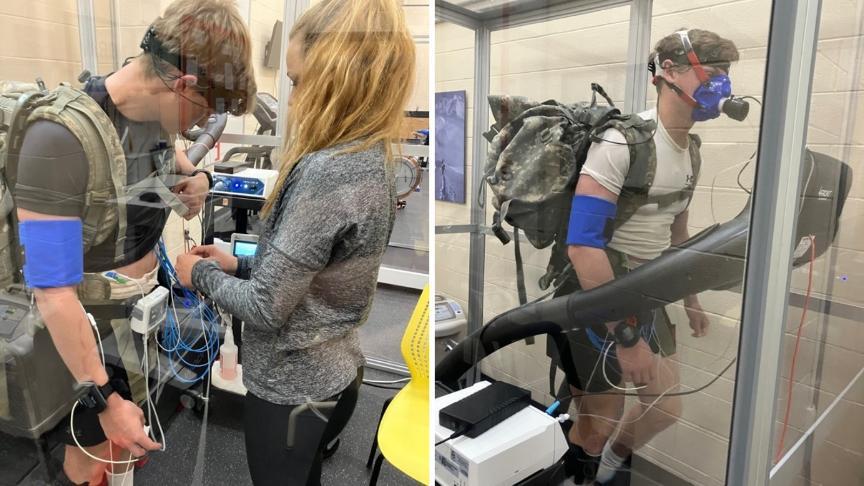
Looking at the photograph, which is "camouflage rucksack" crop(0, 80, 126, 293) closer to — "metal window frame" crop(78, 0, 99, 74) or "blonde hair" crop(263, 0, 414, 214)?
"metal window frame" crop(78, 0, 99, 74)

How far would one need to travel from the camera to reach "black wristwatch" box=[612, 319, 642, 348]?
2.31 ft

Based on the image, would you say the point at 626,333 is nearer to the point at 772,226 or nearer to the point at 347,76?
the point at 772,226

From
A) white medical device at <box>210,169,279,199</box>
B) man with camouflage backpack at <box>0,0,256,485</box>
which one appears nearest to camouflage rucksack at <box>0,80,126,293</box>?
man with camouflage backpack at <box>0,0,256,485</box>

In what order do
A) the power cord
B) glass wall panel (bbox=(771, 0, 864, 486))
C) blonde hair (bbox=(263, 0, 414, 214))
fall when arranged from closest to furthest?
blonde hair (bbox=(263, 0, 414, 214)), the power cord, glass wall panel (bbox=(771, 0, 864, 486))

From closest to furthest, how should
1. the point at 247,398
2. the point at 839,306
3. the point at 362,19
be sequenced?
the point at 362,19 < the point at 247,398 < the point at 839,306

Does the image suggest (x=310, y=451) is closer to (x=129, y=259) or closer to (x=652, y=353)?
(x=129, y=259)

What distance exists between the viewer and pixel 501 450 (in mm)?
671

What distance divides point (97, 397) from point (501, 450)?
0.55 metres

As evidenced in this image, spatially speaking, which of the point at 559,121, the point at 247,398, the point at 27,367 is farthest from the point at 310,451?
the point at 559,121

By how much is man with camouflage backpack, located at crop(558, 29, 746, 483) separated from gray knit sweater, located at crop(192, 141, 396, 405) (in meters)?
0.26

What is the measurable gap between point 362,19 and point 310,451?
22.1 inches

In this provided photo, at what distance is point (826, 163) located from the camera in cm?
87

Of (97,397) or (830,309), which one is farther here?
(830,309)

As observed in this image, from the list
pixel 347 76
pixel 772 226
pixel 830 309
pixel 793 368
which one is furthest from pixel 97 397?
pixel 830 309
